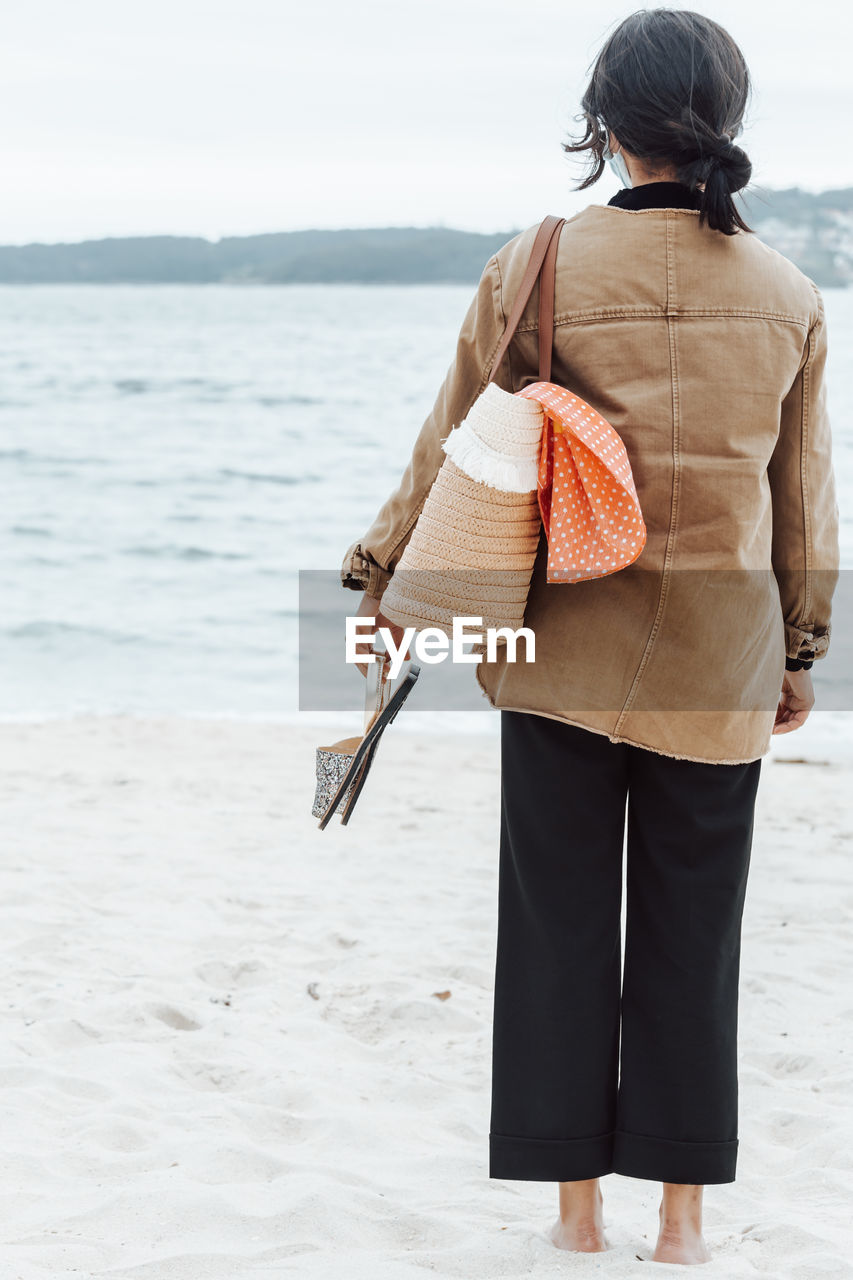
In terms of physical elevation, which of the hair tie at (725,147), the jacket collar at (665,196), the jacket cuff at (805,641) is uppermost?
the hair tie at (725,147)

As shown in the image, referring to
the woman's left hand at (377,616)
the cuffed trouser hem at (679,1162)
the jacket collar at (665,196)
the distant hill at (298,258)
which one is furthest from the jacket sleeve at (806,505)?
the distant hill at (298,258)

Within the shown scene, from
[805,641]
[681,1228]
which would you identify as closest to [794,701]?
[805,641]

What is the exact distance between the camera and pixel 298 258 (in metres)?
62.5

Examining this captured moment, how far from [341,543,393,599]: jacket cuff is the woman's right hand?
628 mm

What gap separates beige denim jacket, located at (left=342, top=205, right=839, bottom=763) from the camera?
1.62 meters

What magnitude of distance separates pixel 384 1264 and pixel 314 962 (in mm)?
1304

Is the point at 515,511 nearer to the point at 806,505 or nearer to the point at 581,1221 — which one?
the point at 806,505

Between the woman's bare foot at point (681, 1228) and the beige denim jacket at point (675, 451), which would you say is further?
the woman's bare foot at point (681, 1228)

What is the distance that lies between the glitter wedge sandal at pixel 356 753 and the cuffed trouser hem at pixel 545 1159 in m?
0.54

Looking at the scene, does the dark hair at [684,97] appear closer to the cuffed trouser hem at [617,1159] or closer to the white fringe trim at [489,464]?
the white fringe trim at [489,464]

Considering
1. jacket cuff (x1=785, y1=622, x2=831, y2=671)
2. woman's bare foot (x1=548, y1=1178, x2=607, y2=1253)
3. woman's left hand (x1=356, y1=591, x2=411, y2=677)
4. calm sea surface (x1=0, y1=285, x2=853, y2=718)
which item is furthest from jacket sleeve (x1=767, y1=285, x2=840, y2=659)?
calm sea surface (x1=0, y1=285, x2=853, y2=718)

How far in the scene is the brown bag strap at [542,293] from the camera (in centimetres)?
163

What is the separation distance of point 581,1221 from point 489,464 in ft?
3.80

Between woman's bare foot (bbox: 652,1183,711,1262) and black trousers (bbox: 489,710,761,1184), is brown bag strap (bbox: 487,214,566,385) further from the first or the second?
woman's bare foot (bbox: 652,1183,711,1262)
